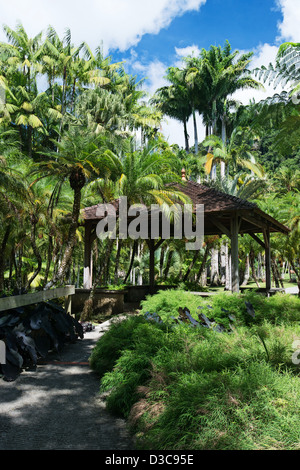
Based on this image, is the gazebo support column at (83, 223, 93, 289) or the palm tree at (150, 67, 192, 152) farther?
the palm tree at (150, 67, 192, 152)

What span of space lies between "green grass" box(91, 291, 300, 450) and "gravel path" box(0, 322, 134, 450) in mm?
204

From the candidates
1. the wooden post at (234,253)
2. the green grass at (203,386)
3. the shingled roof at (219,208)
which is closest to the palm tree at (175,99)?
the shingled roof at (219,208)

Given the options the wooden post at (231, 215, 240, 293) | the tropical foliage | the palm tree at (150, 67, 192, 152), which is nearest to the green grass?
the tropical foliage

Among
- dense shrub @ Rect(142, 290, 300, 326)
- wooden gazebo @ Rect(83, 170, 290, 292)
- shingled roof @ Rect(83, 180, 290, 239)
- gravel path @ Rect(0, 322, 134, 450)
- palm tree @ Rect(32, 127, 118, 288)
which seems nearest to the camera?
gravel path @ Rect(0, 322, 134, 450)

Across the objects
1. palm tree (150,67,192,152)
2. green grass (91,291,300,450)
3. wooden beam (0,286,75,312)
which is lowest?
green grass (91,291,300,450)

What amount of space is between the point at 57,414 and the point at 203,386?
1.67 m

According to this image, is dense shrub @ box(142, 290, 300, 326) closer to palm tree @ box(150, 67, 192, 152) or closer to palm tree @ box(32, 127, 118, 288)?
palm tree @ box(32, 127, 118, 288)

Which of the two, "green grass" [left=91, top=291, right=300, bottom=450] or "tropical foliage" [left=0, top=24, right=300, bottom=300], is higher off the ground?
"tropical foliage" [left=0, top=24, right=300, bottom=300]

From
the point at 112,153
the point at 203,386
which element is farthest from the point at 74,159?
the point at 203,386

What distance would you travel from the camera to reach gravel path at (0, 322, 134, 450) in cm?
320

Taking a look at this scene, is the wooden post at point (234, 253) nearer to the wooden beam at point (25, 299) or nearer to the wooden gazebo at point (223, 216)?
the wooden gazebo at point (223, 216)

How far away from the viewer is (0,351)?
202 inches

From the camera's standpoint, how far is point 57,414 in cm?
385
